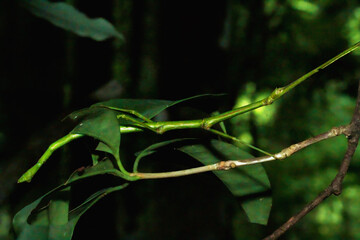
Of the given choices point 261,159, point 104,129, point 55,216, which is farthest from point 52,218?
point 261,159

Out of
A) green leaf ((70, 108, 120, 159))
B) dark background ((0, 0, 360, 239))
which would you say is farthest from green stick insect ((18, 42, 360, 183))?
dark background ((0, 0, 360, 239))

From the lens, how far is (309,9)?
2.40 meters

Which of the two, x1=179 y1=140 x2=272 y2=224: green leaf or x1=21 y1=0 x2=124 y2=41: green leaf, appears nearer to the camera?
x1=179 y1=140 x2=272 y2=224: green leaf

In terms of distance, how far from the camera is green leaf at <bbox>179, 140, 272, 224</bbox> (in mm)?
474

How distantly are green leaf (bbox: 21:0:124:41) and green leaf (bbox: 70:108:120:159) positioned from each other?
0.40 m

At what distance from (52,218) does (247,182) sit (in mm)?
210

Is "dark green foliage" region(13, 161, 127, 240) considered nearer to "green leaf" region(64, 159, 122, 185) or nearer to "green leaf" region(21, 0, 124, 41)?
"green leaf" region(64, 159, 122, 185)

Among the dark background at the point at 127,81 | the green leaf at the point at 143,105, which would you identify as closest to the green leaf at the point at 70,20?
the dark background at the point at 127,81

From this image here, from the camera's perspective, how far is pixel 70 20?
2.61 ft

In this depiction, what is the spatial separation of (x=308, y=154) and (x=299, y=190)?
340 mm

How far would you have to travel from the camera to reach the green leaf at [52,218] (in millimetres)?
430

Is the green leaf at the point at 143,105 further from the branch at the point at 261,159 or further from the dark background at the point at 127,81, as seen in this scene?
the dark background at the point at 127,81

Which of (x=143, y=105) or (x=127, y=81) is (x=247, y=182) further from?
(x=127, y=81)

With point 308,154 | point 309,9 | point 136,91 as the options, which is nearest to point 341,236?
point 308,154
